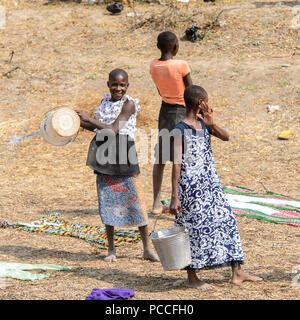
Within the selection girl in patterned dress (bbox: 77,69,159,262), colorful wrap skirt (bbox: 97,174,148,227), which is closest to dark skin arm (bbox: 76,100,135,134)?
girl in patterned dress (bbox: 77,69,159,262)

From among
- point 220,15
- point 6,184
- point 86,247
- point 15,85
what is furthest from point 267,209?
point 220,15

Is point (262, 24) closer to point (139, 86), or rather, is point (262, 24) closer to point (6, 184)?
point (139, 86)

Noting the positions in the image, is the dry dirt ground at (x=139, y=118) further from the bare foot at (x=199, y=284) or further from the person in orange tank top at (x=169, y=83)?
the person in orange tank top at (x=169, y=83)

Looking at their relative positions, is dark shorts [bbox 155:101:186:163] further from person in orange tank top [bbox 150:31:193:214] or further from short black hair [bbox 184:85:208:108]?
short black hair [bbox 184:85:208:108]

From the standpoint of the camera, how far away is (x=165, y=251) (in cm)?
403

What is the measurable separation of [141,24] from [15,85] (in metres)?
3.50

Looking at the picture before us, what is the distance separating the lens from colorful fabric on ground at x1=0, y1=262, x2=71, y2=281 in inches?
175

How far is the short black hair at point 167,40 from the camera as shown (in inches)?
232

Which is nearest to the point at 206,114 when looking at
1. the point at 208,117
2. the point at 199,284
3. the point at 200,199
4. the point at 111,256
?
the point at 208,117

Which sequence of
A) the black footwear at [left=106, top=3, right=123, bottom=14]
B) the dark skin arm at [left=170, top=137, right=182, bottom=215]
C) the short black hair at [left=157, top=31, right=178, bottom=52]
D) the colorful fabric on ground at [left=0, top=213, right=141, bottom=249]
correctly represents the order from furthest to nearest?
the black footwear at [left=106, top=3, right=123, bottom=14] < the short black hair at [left=157, top=31, right=178, bottom=52] < the colorful fabric on ground at [left=0, top=213, right=141, bottom=249] < the dark skin arm at [left=170, top=137, right=182, bottom=215]

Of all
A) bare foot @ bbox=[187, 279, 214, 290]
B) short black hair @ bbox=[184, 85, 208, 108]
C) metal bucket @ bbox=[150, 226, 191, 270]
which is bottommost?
bare foot @ bbox=[187, 279, 214, 290]

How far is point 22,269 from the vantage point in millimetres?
4641

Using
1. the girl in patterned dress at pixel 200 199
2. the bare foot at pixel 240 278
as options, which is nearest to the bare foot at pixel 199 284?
the girl in patterned dress at pixel 200 199

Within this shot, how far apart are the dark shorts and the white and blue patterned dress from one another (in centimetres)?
186
